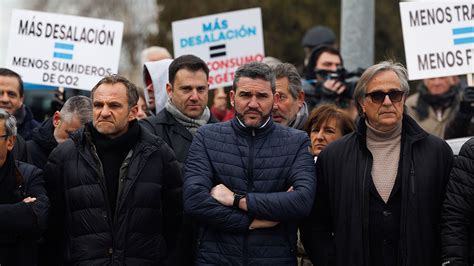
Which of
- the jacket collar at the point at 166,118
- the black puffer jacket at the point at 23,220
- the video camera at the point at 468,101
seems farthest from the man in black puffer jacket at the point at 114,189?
the video camera at the point at 468,101

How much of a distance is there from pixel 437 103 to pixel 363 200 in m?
3.99

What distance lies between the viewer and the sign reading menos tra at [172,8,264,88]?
1098cm

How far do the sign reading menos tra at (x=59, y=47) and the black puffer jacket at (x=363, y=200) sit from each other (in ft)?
11.5

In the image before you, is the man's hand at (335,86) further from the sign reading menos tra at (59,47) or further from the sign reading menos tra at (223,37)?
the sign reading menos tra at (59,47)

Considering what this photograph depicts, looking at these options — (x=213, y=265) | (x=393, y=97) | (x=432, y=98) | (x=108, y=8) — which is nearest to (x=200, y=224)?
(x=213, y=265)

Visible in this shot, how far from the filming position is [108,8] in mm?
45156

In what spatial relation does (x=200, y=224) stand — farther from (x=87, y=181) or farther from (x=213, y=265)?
(x=87, y=181)

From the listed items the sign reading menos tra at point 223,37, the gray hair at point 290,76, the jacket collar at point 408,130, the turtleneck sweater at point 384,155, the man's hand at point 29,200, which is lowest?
the man's hand at point 29,200

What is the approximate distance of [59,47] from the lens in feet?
32.5

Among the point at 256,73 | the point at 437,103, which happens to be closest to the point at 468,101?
the point at 437,103

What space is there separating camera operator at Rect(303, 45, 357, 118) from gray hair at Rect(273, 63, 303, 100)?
1338 mm

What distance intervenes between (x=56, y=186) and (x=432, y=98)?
15.0ft

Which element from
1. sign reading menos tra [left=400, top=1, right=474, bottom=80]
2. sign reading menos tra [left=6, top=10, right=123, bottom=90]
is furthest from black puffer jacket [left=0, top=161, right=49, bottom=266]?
sign reading menos tra [left=400, top=1, right=474, bottom=80]

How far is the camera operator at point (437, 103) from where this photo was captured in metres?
10.3
